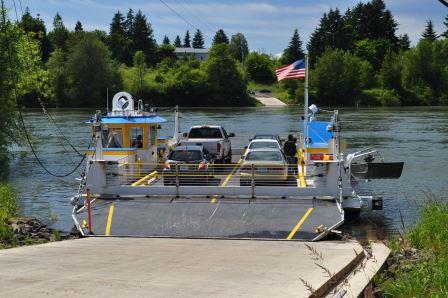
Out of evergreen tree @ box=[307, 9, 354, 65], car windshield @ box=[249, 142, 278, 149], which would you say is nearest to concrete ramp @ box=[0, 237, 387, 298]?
car windshield @ box=[249, 142, 278, 149]

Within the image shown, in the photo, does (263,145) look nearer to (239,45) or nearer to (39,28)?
(39,28)

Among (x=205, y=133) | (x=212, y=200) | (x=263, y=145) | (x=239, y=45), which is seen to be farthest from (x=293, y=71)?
(x=239, y=45)

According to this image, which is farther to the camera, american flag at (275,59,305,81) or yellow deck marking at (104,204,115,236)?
american flag at (275,59,305,81)

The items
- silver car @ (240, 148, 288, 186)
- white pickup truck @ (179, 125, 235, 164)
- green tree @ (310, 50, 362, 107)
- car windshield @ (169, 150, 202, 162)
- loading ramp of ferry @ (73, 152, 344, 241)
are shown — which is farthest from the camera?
green tree @ (310, 50, 362, 107)

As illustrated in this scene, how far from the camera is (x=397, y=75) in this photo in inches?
4813

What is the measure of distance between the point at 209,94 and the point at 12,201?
3971 inches

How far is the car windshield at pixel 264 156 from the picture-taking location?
20.6 m

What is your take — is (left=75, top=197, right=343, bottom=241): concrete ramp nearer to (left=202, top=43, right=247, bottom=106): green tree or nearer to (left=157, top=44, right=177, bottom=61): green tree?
(left=202, top=43, right=247, bottom=106): green tree

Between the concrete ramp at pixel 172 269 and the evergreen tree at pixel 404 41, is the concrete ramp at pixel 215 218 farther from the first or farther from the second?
the evergreen tree at pixel 404 41

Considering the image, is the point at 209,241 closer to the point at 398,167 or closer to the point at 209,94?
the point at 398,167

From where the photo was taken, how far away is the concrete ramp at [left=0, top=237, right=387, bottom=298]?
24.8 ft

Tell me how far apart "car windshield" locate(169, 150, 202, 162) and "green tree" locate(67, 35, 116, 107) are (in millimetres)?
86538

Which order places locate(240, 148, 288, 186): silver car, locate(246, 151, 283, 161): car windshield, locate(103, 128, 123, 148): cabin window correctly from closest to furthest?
locate(240, 148, 288, 186): silver car
locate(246, 151, 283, 161): car windshield
locate(103, 128, 123, 148): cabin window

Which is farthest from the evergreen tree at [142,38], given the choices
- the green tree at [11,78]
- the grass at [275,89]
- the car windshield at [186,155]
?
the car windshield at [186,155]
